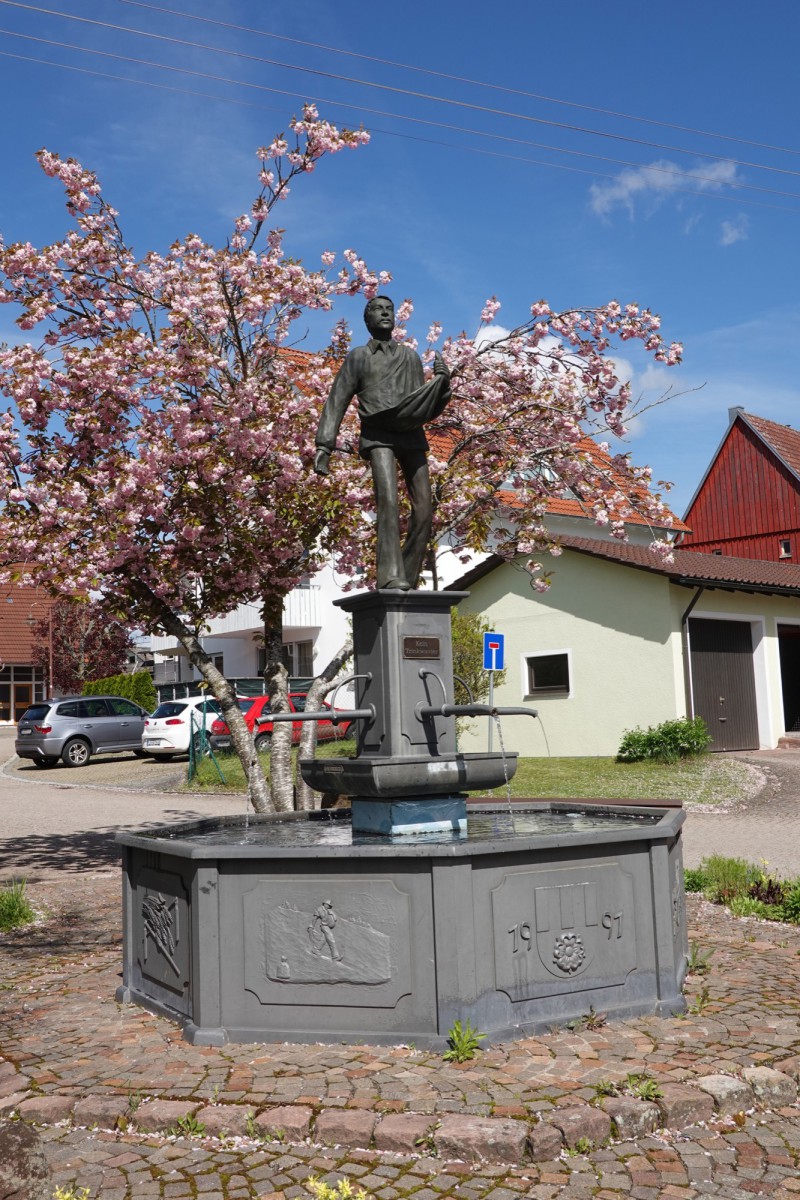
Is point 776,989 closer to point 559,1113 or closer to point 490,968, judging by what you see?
point 490,968

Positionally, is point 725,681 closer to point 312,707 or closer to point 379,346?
point 312,707

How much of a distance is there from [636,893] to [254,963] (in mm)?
1969

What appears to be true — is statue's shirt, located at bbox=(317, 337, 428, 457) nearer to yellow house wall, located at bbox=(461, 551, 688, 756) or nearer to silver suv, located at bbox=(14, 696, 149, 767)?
yellow house wall, located at bbox=(461, 551, 688, 756)

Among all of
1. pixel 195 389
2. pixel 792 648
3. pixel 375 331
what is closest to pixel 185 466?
pixel 195 389

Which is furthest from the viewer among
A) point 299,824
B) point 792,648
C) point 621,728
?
point 792,648

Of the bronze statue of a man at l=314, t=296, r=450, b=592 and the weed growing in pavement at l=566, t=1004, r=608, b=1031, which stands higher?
the bronze statue of a man at l=314, t=296, r=450, b=592

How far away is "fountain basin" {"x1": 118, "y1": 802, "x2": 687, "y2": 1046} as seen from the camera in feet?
16.8

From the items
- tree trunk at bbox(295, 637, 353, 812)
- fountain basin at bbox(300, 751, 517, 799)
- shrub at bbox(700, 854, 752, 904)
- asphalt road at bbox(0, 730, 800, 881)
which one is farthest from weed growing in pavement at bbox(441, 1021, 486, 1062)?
tree trunk at bbox(295, 637, 353, 812)

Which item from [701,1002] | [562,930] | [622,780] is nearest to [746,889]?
[701,1002]

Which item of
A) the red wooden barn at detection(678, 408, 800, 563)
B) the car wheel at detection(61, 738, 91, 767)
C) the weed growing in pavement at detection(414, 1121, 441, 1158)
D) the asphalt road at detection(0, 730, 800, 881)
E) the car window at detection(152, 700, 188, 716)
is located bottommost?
the asphalt road at detection(0, 730, 800, 881)

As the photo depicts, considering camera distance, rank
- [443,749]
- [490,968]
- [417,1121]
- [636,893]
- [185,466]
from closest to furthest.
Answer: [417,1121] → [490,968] → [636,893] → [443,749] → [185,466]

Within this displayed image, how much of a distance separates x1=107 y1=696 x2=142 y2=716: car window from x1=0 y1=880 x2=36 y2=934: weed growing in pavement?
21.1m

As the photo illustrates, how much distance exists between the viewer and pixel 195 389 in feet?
37.2

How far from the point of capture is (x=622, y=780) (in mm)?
18094
